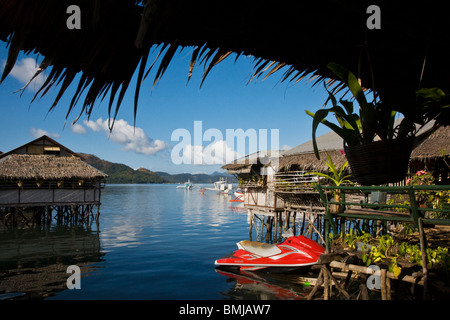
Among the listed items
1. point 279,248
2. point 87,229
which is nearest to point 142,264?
point 279,248

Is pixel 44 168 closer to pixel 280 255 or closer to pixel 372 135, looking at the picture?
pixel 280 255

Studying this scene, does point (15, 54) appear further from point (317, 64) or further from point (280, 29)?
Result: point (317, 64)

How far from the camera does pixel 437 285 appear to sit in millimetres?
3094

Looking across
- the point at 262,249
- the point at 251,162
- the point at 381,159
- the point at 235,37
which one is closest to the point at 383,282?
the point at 381,159

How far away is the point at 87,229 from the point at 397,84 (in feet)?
91.8

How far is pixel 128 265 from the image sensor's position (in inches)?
607

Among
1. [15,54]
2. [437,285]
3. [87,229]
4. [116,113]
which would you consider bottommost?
[87,229]

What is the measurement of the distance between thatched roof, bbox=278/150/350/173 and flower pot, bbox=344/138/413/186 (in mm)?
16165

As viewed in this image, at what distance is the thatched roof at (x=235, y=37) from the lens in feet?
4.33

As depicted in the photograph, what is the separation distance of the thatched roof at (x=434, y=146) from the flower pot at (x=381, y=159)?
11393 mm

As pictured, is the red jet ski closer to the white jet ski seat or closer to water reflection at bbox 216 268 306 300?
the white jet ski seat

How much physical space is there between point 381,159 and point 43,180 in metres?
27.5

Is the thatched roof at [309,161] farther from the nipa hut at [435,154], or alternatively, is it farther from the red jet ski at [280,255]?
the red jet ski at [280,255]
